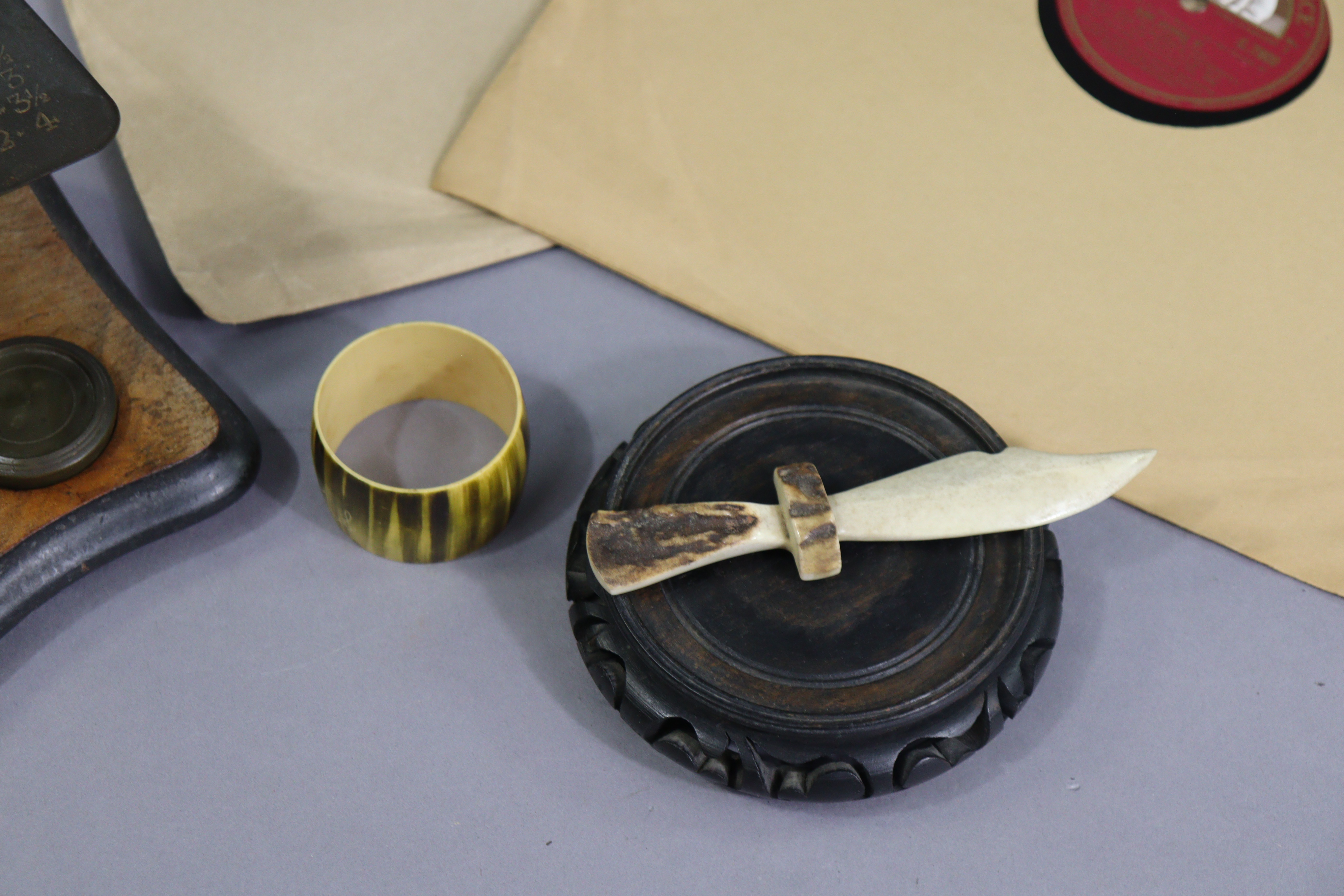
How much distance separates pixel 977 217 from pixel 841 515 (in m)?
0.29

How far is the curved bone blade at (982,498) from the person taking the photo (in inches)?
19.6

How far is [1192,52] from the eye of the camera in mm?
740

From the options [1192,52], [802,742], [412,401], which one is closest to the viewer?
[802,742]

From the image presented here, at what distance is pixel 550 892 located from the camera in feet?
1.69

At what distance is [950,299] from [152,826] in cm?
53

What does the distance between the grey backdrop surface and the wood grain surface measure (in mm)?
63

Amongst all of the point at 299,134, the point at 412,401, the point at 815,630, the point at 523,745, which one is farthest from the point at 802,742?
the point at 299,134

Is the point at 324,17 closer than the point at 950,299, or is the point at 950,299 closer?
the point at 950,299

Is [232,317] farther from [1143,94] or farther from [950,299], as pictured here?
[1143,94]

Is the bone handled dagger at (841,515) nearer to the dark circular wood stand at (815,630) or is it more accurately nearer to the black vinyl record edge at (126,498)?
the dark circular wood stand at (815,630)

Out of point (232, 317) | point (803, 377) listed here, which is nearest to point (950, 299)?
point (803, 377)

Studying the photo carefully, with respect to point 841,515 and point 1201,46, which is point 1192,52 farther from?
point 841,515

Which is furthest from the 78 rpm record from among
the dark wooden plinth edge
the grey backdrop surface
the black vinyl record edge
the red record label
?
the black vinyl record edge

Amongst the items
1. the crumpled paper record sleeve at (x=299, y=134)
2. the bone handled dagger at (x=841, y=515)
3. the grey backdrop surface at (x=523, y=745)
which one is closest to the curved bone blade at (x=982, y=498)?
the bone handled dagger at (x=841, y=515)
